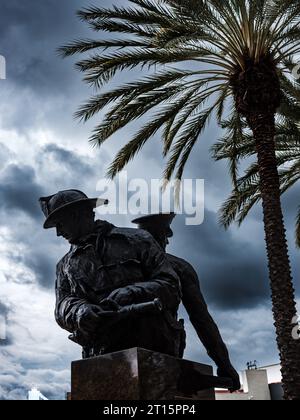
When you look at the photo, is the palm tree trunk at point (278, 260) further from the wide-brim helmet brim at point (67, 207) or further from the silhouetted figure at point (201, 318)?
the wide-brim helmet brim at point (67, 207)

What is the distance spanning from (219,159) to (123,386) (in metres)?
11.3

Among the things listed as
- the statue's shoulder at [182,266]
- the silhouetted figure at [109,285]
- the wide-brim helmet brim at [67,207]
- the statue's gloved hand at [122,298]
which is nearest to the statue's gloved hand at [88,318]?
the silhouetted figure at [109,285]

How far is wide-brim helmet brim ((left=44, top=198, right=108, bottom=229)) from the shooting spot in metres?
4.03

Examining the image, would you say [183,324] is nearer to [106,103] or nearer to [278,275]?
[278,275]

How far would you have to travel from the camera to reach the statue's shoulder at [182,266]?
4.39 metres

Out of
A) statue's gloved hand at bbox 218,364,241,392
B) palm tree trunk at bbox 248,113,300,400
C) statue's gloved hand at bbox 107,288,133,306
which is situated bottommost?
statue's gloved hand at bbox 218,364,241,392

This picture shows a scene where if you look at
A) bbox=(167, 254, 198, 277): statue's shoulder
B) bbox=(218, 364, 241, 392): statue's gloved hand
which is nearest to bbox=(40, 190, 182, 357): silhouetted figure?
bbox=(167, 254, 198, 277): statue's shoulder

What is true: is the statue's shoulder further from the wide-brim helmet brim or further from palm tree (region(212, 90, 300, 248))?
palm tree (region(212, 90, 300, 248))

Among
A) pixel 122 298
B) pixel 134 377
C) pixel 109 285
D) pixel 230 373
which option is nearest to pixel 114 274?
pixel 109 285

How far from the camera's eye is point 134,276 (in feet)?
12.6

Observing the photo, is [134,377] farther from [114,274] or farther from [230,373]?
[230,373]

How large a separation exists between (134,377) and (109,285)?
2.13 feet

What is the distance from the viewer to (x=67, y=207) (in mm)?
4043
